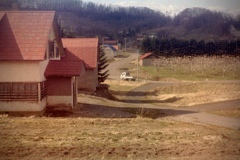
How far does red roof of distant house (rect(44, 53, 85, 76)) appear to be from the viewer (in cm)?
1709

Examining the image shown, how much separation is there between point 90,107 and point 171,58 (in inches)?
1872

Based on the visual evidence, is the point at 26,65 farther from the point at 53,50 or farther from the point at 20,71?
the point at 53,50

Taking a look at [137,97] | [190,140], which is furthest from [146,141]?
[137,97]

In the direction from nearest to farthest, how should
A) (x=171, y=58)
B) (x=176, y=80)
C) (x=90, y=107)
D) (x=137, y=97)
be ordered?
1. (x=90, y=107)
2. (x=137, y=97)
3. (x=176, y=80)
4. (x=171, y=58)

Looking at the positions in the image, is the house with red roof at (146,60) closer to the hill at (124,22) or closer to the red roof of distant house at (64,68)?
the hill at (124,22)

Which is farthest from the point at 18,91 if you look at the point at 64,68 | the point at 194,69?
the point at 194,69

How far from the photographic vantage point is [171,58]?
6494cm

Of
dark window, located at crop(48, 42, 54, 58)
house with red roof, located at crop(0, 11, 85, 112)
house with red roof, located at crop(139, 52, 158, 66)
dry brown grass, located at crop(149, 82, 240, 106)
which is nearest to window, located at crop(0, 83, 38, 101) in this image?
house with red roof, located at crop(0, 11, 85, 112)

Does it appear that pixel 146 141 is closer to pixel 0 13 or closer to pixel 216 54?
pixel 0 13

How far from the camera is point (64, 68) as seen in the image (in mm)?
17469

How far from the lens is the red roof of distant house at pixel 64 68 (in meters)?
17.1

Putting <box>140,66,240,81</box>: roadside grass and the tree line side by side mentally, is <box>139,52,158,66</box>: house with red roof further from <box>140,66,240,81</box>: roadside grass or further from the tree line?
<box>140,66,240,81</box>: roadside grass

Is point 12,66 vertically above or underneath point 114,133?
above

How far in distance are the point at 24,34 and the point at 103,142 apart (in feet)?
31.6
